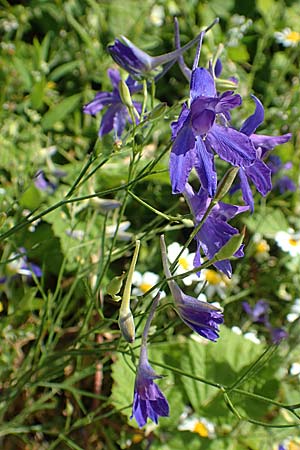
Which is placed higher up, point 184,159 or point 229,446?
point 184,159

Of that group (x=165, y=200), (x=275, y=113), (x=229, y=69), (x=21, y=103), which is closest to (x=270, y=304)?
(x=165, y=200)

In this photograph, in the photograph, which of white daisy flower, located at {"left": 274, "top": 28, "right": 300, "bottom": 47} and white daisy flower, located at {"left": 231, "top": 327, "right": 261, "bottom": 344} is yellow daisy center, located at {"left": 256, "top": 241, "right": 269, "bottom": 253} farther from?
white daisy flower, located at {"left": 274, "top": 28, "right": 300, "bottom": 47}

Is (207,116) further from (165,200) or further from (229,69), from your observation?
(229,69)

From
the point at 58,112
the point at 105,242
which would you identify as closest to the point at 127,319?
the point at 105,242

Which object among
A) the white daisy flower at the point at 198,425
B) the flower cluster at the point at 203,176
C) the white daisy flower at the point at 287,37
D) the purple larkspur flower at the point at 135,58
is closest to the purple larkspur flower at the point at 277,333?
the white daisy flower at the point at 198,425

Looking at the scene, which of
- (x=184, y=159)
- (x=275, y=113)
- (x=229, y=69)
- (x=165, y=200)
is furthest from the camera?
(x=229, y=69)

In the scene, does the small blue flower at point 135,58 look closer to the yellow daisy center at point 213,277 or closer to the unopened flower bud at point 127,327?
the unopened flower bud at point 127,327
